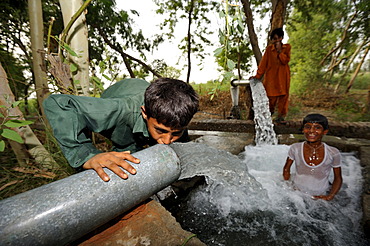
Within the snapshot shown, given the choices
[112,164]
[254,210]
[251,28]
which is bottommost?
[254,210]

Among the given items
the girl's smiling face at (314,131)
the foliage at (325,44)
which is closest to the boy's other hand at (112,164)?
the girl's smiling face at (314,131)

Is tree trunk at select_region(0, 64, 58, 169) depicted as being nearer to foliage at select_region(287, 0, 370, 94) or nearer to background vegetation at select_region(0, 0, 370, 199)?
background vegetation at select_region(0, 0, 370, 199)

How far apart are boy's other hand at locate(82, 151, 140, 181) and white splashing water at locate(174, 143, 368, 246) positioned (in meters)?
0.49

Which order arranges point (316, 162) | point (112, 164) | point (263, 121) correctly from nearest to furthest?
1. point (112, 164)
2. point (316, 162)
3. point (263, 121)

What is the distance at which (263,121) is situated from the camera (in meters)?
4.07

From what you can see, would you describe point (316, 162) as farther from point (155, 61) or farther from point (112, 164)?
point (155, 61)

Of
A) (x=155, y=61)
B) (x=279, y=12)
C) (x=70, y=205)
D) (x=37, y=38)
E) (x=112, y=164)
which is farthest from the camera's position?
(x=155, y=61)

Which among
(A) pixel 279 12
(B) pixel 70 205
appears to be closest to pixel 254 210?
(B) pixel 70 205

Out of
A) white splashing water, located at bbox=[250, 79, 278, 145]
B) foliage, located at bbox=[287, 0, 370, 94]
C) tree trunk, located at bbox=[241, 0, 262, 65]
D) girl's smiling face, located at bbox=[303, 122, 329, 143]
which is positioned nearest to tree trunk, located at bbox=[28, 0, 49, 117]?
girl's smiling face, located at bbox=[303, 122, 329, 143]

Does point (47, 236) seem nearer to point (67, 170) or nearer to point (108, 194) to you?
point (108, 194)

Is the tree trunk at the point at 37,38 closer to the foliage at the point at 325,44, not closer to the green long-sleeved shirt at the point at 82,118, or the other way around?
the green long-sleeved shirt at the point at 82,118

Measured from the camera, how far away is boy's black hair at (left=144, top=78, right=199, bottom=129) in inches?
56.2

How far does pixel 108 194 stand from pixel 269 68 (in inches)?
191

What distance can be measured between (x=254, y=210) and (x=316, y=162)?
1123 mm
